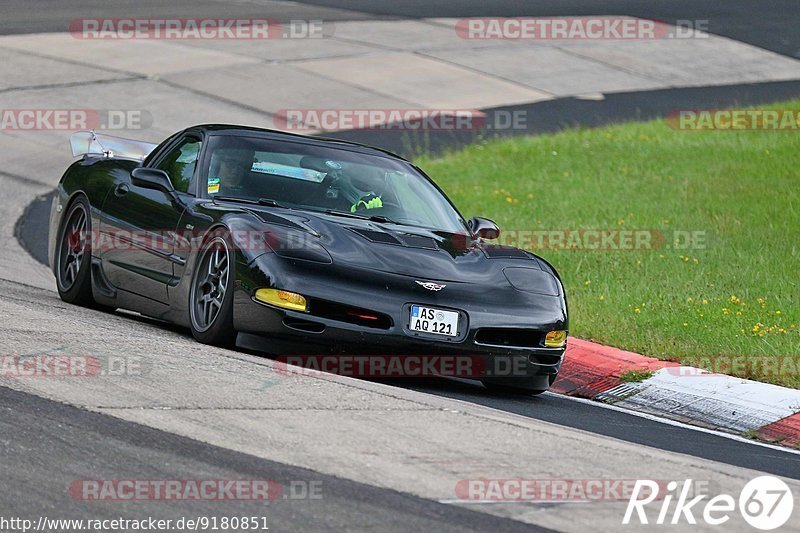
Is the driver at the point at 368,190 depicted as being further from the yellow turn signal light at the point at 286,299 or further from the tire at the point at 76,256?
the tire at the point at 76,256

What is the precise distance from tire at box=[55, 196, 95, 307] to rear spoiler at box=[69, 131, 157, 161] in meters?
0.57

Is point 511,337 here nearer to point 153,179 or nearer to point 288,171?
point 288,171

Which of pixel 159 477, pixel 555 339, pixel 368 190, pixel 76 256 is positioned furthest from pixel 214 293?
pixel 159 477

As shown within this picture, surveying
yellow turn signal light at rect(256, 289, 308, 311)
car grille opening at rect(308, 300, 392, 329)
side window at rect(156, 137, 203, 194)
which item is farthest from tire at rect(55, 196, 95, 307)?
car grille opening at rect(308, 300, 392, 329)

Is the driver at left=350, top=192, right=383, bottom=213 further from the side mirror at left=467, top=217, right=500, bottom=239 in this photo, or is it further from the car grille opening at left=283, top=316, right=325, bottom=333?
the car grille opening at left=283, top=316, right=325, bottom=333

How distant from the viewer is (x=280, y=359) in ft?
26.3

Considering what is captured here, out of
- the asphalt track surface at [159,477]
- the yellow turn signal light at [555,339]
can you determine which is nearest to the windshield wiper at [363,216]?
the yellow turn signal light at [555,339]

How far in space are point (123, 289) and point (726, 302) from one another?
462 centimetres

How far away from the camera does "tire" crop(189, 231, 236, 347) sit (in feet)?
25.5

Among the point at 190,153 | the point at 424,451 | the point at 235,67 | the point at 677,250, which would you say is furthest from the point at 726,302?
the point at 235,67

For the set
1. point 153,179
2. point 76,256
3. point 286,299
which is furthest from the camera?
point 76,256

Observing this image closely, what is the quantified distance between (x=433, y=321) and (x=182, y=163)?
94.2 inches

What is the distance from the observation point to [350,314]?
761cm

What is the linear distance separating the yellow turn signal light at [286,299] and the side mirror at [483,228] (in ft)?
6.29
